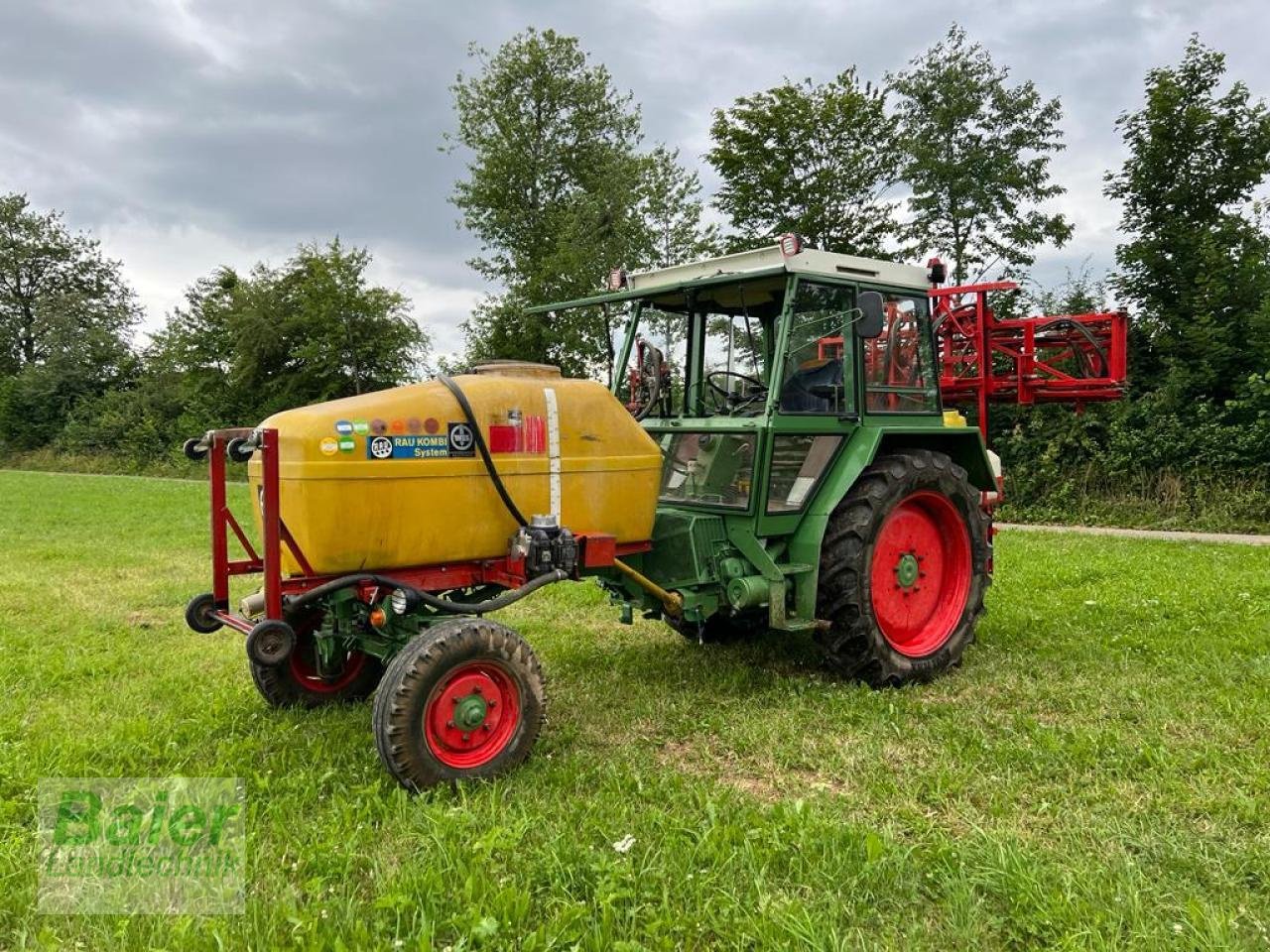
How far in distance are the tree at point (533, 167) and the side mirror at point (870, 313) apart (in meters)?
16.7

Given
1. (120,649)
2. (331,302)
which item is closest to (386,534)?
(120,649)

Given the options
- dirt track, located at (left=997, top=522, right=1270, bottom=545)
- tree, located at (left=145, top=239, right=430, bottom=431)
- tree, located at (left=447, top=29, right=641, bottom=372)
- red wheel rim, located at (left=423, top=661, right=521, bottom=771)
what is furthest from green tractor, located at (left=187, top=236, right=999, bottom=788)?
tree, located at (left=145, top=239, right=430, bottom=431)

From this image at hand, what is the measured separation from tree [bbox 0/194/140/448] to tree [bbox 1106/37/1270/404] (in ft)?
113

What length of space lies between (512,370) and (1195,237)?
43.8 ft

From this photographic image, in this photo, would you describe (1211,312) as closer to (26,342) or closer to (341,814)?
(341,814)

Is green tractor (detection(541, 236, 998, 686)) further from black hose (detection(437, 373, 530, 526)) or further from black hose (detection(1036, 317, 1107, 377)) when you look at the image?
black hose (detection(1036, 317, 1107, 377))

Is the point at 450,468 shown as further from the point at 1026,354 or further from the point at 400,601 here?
the point at 1026,354

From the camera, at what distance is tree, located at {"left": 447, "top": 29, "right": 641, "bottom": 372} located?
20859 mm

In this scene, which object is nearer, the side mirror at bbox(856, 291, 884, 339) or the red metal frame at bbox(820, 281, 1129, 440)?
the side mirror at bbox(856, 291, 884, 339)

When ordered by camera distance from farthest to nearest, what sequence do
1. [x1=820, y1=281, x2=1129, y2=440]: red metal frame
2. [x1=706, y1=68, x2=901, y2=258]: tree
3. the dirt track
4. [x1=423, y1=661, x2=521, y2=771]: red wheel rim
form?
[x1=706, y1=68, x2=901, y2=258]: tree < the dirt track < [x1=820, y1=281, x2=1129, y2=440]: red metal frame < [x1=423, y1=661, x2=521, y2=771]: red wheel rim

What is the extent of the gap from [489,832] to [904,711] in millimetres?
2179

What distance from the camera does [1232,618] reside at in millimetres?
5734

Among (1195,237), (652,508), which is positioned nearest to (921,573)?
(652,508)

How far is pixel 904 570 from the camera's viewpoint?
15.8 ft
